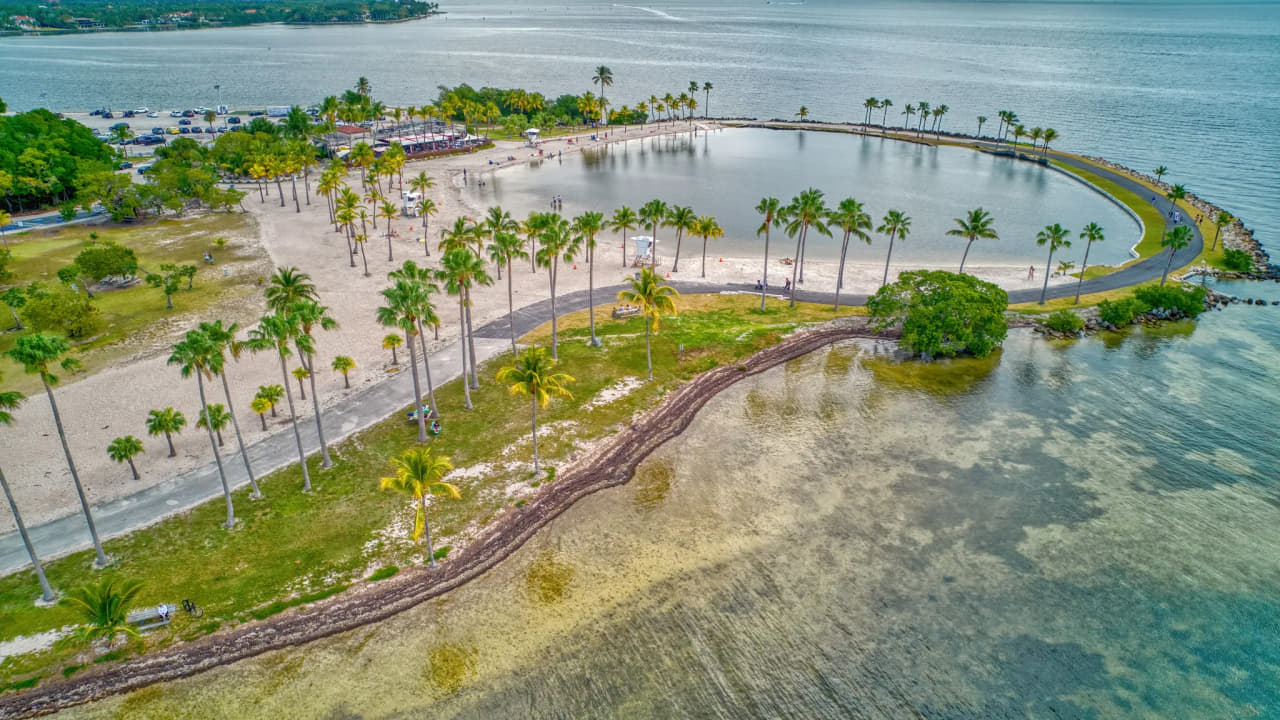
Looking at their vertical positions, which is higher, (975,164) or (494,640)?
(975,164)

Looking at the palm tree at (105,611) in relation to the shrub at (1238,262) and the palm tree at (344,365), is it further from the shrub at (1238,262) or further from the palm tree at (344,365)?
the shrub at (1238,262)

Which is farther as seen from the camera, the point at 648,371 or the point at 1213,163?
the point at 1213,163

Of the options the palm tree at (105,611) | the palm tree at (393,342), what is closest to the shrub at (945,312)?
the palm tree at (393,342)

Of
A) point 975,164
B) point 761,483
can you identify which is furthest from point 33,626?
point 975,164

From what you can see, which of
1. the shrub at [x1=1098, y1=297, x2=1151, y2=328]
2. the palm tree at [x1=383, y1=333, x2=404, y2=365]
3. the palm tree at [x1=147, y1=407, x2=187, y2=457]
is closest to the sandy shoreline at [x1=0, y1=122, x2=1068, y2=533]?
the palm tree at [x1=383, y1=333, x2=404, y2=365]

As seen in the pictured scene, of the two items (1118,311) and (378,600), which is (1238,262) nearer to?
(1118,311)

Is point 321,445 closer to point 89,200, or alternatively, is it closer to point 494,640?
point 494,640

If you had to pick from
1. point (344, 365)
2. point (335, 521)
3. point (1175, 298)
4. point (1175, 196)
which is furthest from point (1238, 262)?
point (335, 521)

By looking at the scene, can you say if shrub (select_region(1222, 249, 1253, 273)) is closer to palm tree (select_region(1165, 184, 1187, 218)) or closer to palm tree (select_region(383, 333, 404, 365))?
palm tree (select_region(1165, 184, 1187, 218))
